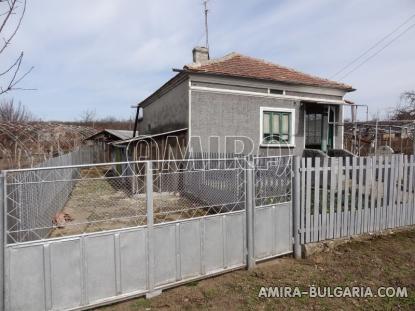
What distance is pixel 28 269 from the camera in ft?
11.7

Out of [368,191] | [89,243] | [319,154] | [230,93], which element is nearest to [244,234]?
[89,243]

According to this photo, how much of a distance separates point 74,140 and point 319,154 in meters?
14.3

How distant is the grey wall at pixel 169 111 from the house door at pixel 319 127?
6.22 metres

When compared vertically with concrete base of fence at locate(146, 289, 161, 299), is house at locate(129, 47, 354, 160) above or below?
above

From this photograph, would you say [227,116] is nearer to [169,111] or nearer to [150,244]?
[169,111]

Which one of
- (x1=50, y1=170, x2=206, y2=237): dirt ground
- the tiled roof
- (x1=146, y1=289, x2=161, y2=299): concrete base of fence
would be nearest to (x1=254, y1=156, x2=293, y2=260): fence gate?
(x1=50, y1=170, x2=206, y2=237): dirt ground

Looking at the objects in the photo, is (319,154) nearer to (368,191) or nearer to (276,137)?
(276,137)

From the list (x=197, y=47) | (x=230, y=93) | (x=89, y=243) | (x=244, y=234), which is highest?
(x=197, y=47)

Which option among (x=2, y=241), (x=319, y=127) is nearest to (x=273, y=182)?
(x=2, y=241)

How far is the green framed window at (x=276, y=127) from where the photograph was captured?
Result: 14084mm

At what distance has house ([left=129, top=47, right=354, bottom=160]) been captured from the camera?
504 inches

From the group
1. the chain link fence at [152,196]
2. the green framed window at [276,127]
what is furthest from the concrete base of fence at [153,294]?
the green framed window at [276,127]

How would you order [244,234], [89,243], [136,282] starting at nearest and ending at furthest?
[89,243] < [136,282] < [244,234]

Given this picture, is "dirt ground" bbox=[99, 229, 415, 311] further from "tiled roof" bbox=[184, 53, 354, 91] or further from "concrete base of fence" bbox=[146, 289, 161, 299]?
"tiled roof" bbox=[184, 53, 354, 91]
